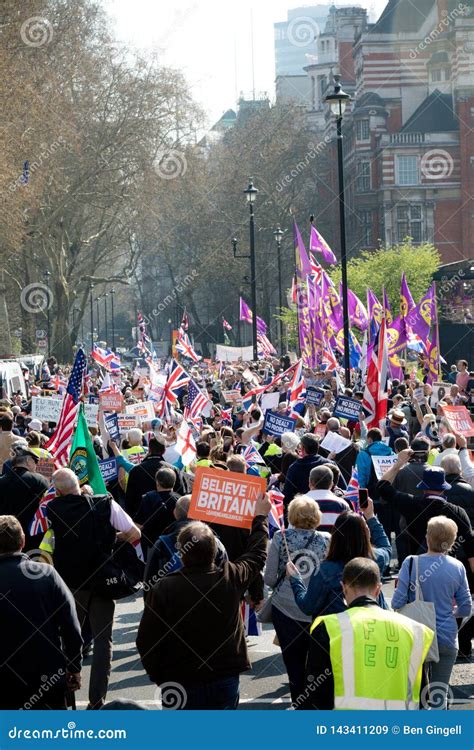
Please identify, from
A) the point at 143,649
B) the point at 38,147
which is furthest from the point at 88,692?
the point at 38,147

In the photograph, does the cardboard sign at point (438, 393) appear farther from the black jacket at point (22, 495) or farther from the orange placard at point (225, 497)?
the orange placard at point (225, 497)

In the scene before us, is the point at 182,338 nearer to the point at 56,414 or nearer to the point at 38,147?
the point at 56,414

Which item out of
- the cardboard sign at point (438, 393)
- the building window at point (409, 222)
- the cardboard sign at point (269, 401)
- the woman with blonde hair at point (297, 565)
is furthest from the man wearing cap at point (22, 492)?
the building window at point (409, 222)

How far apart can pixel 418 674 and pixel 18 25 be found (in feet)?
120

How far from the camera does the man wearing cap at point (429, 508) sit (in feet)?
30.7

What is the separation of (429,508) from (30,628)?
12.5 feet

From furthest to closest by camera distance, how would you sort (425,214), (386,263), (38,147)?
(425,214) → (386,263) → (38,147)

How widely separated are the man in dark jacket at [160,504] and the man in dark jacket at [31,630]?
3.37 metres

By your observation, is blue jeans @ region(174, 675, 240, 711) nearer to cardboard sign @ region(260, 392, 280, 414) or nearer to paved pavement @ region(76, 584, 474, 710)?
paved pavement @ region(76, 584, 474, 710)

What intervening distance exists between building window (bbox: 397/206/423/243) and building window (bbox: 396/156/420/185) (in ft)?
5.44

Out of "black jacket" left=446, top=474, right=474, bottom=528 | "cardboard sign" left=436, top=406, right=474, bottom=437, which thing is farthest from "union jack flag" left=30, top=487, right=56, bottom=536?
"cardboard sign" left=436, top=406, right=474, bottom=437

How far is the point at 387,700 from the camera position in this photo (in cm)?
512

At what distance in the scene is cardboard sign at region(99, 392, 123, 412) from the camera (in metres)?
18.4

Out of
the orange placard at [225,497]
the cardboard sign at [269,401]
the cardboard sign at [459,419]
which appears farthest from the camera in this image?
the cardboard sign at [269,401]
